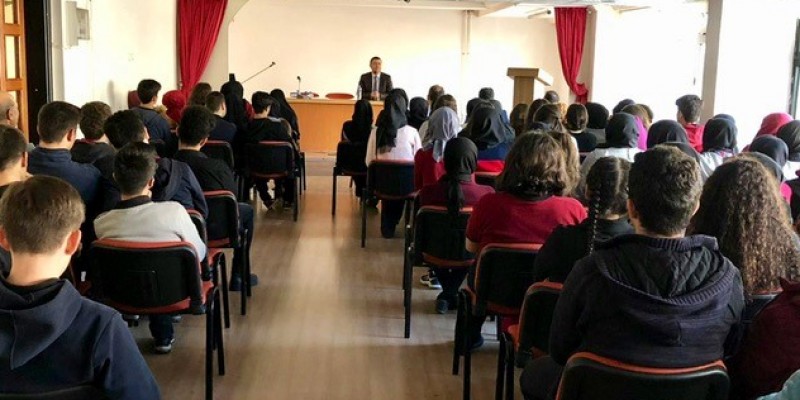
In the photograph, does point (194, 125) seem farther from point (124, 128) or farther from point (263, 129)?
point (263, 129)

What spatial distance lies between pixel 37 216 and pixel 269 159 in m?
5.19

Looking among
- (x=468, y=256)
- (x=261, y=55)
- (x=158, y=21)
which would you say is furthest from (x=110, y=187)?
(x=261, y=55)

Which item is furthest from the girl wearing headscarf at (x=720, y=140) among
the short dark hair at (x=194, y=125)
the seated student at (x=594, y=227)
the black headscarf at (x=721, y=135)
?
the short dark hair at (x=194, y=125)

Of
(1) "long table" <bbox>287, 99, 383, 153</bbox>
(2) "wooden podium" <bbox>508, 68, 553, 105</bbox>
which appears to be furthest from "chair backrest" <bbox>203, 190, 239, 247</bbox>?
(1) "long table" <bbox>287, 99, 383, 153</bbox>

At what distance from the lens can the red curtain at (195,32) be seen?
38.0ft

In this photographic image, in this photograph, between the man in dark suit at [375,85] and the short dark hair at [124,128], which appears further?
the man in dark suit at [375,85]

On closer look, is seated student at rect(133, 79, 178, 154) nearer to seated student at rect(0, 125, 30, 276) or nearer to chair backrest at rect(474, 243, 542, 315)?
seated student at rect(0, 125, 30, 276)

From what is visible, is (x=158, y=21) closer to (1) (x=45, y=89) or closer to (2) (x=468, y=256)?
(1) (x=45, y=89)

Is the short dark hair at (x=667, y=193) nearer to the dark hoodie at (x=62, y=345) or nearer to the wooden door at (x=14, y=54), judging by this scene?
the dark hoodie at (x=62, y=345)

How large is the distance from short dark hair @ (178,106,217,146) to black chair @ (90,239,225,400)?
149 centimetres

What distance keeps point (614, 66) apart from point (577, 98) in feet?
2.57

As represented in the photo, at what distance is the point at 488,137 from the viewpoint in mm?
5699

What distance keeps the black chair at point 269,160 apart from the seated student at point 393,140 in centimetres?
81

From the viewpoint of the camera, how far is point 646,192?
2135 mm
